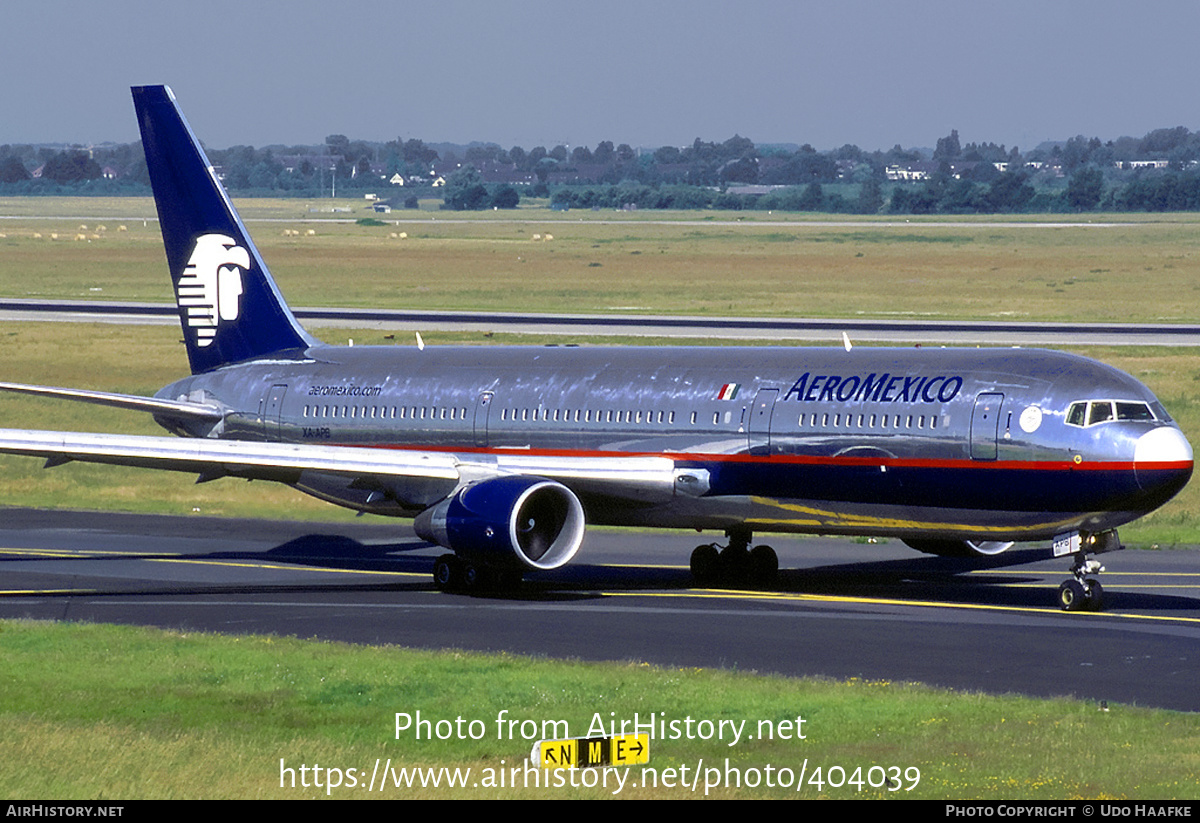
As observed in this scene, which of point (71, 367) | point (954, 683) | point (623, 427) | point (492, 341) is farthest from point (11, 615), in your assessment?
point (492, 341)

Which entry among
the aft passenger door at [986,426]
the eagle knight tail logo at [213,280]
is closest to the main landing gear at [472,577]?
the aft passenger door at [986,426]

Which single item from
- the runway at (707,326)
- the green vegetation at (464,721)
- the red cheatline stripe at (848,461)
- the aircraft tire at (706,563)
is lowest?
the runway at (707,326)

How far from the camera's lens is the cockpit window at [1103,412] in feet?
106

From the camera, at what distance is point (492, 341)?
8462cm

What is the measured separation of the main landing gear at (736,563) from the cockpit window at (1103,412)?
8504 millimetres

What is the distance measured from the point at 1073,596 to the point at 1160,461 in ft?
10.2

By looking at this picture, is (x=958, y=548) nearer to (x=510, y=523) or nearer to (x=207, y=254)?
(x=510, y=523)

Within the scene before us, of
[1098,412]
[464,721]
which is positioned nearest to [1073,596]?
[1098,412]

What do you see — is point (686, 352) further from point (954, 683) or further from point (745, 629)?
point (954, 683)

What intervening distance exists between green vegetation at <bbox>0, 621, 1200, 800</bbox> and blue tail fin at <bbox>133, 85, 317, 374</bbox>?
1695 cm

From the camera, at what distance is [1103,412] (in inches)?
1272

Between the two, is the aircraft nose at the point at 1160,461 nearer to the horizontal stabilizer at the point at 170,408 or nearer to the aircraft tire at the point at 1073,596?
the aircraft tire at the point at 1073,596

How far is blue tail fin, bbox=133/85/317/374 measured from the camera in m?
44.8

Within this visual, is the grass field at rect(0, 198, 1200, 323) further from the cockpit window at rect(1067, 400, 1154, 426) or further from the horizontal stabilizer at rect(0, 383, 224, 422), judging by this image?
the cockpit window at rect(1067, 400, 1154, 426)
